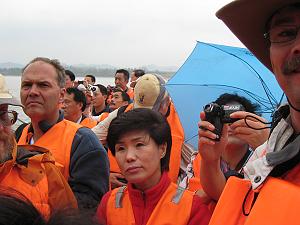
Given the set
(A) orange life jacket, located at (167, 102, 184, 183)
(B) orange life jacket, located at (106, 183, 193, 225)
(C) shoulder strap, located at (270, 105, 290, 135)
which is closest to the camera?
(C) shoulder strap, located at (270, 105, 290, 135)

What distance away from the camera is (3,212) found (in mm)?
1047

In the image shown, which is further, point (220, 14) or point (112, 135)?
point (112, 135)

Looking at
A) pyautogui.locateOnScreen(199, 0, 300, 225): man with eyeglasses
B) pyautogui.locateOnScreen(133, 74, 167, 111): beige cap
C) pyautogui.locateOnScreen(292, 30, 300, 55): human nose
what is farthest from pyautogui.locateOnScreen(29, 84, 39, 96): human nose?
pyautogui.locateOnScreen(292, 30, 300, 55): human nose

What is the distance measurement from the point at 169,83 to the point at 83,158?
1.13 metres

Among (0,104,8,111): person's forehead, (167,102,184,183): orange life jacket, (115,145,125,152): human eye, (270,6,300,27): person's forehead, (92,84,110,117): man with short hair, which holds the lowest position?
(92,84,110,117): man with short hair

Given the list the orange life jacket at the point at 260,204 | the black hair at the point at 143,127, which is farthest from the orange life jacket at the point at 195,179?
the orange life jacket at the point at 260,204

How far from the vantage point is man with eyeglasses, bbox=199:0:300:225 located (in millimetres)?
1122

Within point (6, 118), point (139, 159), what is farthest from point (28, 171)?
point (139, 159)

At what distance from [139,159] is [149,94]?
138cm

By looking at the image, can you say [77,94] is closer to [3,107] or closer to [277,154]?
[3,107]

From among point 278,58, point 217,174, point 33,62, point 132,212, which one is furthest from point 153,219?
point 33,62

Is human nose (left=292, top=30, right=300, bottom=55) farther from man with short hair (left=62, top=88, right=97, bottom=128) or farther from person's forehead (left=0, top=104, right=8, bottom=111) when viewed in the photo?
man with short hair (left=62, top=88, right=97, bottom=128)

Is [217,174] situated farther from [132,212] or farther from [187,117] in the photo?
[187,117]

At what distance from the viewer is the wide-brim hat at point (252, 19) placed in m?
1.38
